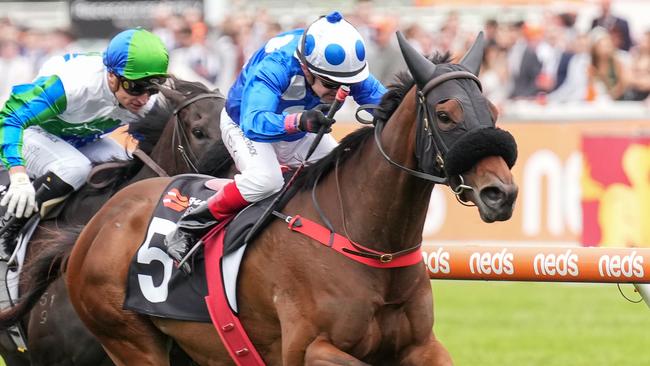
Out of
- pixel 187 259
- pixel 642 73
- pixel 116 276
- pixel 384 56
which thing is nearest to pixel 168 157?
pixel 116 276

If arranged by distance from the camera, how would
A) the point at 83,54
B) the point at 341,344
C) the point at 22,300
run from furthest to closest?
the point at 83,54 → the point at 22,300 → the point at 341,344

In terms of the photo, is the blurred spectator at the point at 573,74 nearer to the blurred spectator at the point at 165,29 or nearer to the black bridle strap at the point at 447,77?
the blurred spectator at the point at 165,29

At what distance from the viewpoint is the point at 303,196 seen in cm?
566

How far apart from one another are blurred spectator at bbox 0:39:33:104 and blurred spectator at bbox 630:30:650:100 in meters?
7.95

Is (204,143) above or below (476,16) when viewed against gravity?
above

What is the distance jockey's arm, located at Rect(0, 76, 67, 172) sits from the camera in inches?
264

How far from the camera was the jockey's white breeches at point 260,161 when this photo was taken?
18.7ft

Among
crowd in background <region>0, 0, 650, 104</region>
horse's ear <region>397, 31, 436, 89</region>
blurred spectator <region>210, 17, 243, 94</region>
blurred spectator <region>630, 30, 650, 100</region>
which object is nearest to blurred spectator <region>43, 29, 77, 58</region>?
crowd in background <region>0, 0, 650, 104</region>

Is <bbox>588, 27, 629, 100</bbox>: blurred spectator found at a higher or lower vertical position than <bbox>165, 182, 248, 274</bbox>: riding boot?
lower

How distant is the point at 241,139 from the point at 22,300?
5.15 ft

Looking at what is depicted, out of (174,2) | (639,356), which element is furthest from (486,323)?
(174,2)

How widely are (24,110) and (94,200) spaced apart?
0.65 m

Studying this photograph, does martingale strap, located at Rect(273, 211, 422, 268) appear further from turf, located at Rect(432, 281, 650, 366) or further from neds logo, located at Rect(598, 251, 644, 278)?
turf, located at Rect(432, 281, 650, 366)

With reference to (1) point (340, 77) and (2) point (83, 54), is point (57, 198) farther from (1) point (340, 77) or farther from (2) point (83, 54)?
(1) point (340, 77)
